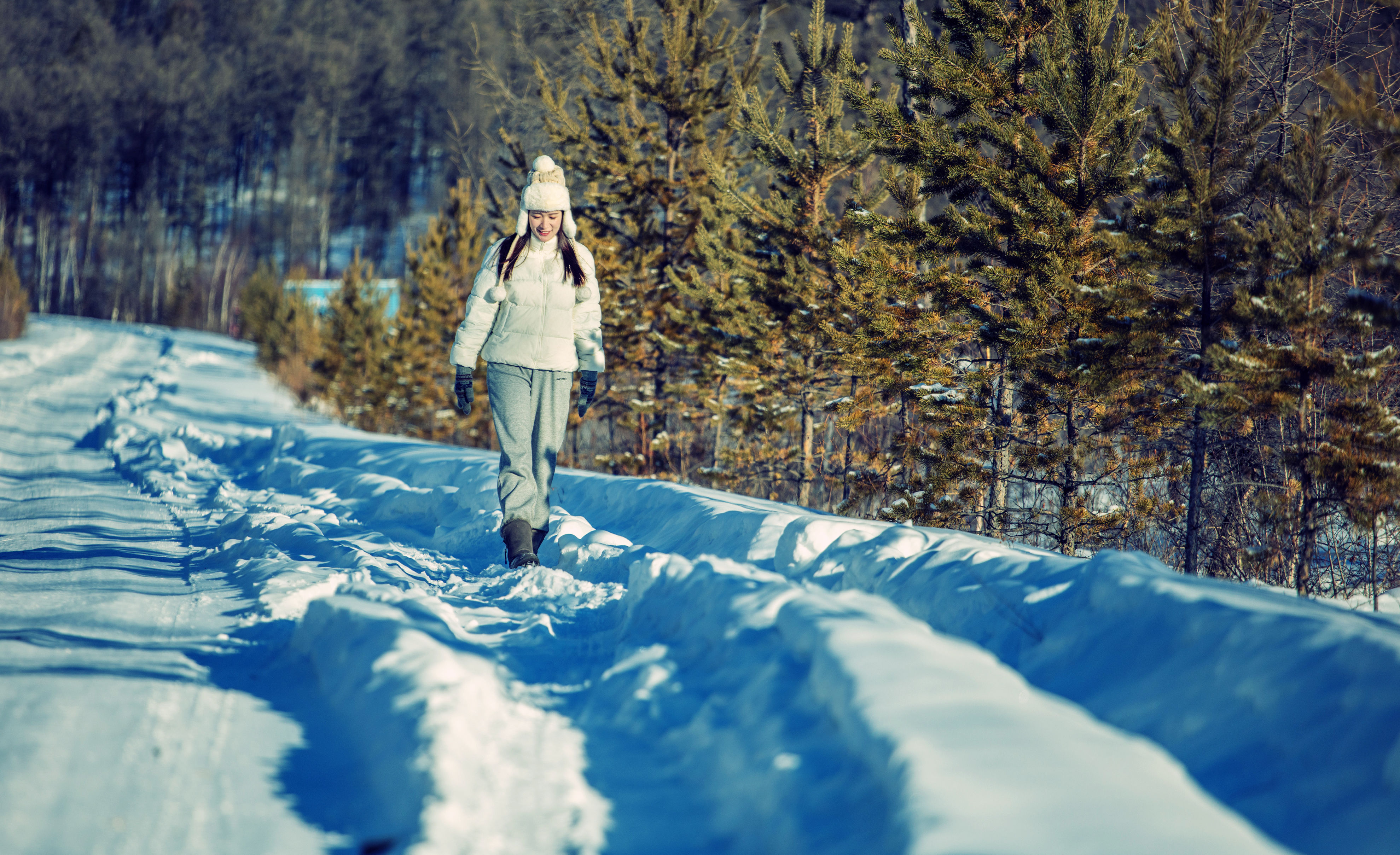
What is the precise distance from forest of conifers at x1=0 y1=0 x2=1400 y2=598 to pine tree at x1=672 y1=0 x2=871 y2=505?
0.06 metres

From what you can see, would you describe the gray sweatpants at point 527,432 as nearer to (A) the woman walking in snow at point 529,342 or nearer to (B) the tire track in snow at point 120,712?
(A) the woman walking in snow at point 529,342

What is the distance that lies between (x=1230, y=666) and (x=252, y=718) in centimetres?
286

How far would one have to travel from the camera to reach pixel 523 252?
4738 millimetres

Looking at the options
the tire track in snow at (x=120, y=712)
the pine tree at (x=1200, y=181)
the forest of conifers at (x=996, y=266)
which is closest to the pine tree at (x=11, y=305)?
the forest of conifers at (x=996, y=266)

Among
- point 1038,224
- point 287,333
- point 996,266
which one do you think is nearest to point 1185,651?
point 1038,224

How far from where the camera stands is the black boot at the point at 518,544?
4.59 m

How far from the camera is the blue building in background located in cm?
2936

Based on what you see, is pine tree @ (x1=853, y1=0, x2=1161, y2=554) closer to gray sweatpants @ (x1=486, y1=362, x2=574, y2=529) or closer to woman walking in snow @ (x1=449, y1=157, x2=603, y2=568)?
woman walking in snow @ (x1=449, y1=157, x2=603, y2=568)

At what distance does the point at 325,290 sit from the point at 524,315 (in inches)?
1887

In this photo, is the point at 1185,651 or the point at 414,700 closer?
the point at 414,700

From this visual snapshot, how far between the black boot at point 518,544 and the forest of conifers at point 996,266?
4562 millimetres

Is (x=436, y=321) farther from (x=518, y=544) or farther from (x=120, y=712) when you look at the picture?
(x=120, y=712)

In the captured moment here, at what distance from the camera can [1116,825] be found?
5.52 ft

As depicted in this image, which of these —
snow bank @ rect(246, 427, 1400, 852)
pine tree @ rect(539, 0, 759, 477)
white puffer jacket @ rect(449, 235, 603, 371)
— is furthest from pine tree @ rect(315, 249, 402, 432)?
snow bank @ rect(246, 427, 1400, 852)
